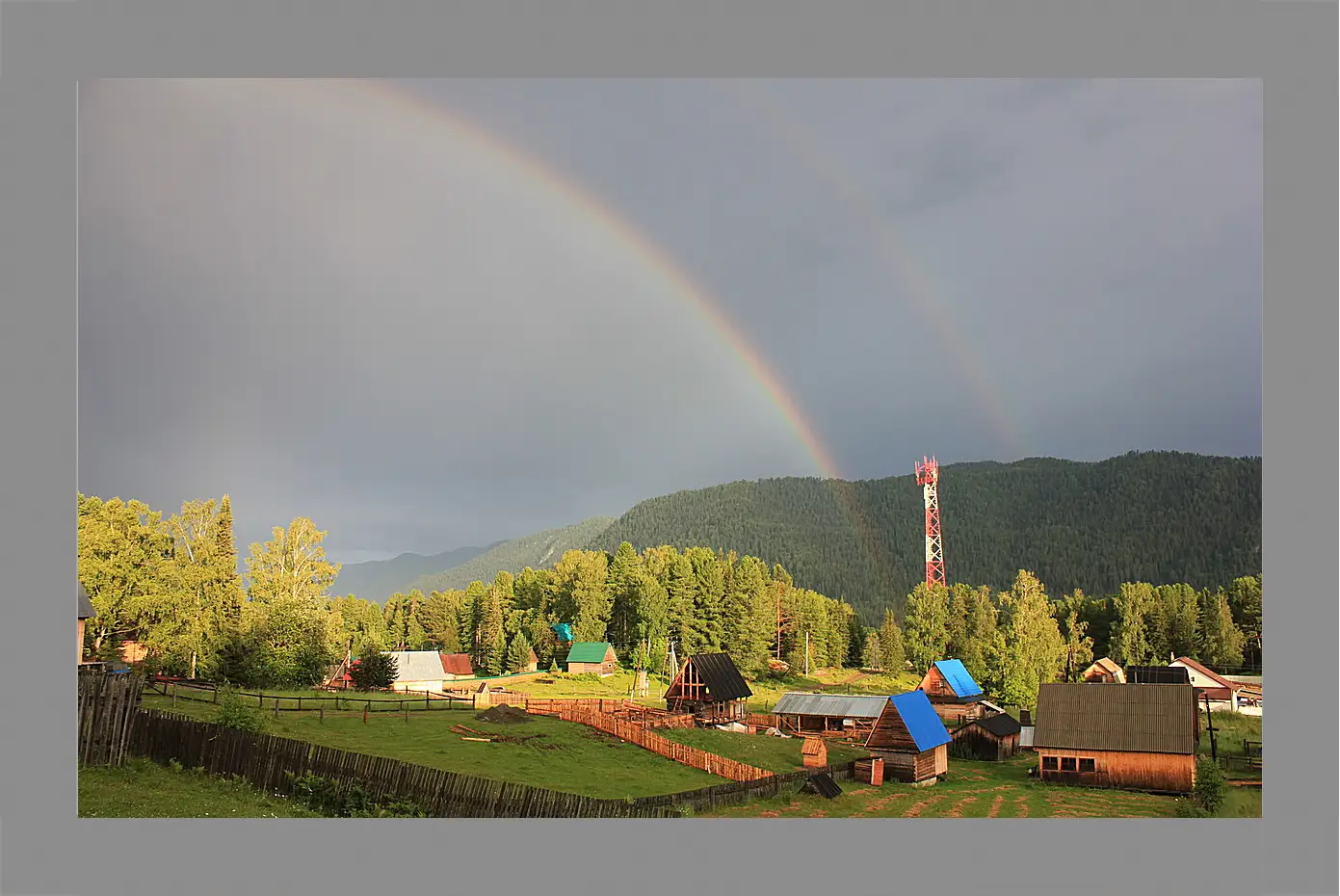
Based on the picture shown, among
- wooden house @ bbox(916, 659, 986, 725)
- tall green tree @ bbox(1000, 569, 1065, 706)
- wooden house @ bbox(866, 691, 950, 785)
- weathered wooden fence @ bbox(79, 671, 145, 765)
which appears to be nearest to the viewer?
weathered wooden fence @ bbox(79, 671, 145, 765)

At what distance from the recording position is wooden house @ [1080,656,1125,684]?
97.4 ft

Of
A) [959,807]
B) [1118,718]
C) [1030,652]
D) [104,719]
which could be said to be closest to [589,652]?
[1030,652]

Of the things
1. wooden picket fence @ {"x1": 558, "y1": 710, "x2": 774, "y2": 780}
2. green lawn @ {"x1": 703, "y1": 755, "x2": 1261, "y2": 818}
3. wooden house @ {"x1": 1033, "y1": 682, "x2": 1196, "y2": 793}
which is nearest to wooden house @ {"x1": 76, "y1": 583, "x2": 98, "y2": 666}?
wooden picket fence @ {"x1": 558, "y1": 710, "x2": 774, "y2": 780}

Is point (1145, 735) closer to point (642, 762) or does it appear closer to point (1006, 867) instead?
point (1006, 867)

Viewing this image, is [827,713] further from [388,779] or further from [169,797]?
[169,797]

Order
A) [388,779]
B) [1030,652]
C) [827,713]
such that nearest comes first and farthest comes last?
[388,779] < [827,713] < [1030,652]

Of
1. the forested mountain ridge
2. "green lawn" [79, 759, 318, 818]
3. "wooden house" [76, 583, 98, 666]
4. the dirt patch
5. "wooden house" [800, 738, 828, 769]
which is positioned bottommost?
the dirt patch

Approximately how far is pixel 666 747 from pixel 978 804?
716 cm

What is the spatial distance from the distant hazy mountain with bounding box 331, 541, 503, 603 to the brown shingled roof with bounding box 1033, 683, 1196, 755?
852 inches

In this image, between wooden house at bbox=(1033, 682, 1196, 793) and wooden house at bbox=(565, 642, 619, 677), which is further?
wooden house at bbox=(565, 642, 619, 677)

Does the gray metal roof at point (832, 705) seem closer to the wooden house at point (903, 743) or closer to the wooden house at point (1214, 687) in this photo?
the wooden house at point (903, 743)

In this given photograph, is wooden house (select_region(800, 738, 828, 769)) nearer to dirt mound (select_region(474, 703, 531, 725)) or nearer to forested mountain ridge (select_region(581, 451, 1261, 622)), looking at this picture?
dirt mound (select_region(474, 703, 531, 725))

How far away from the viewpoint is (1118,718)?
72.7 ft
